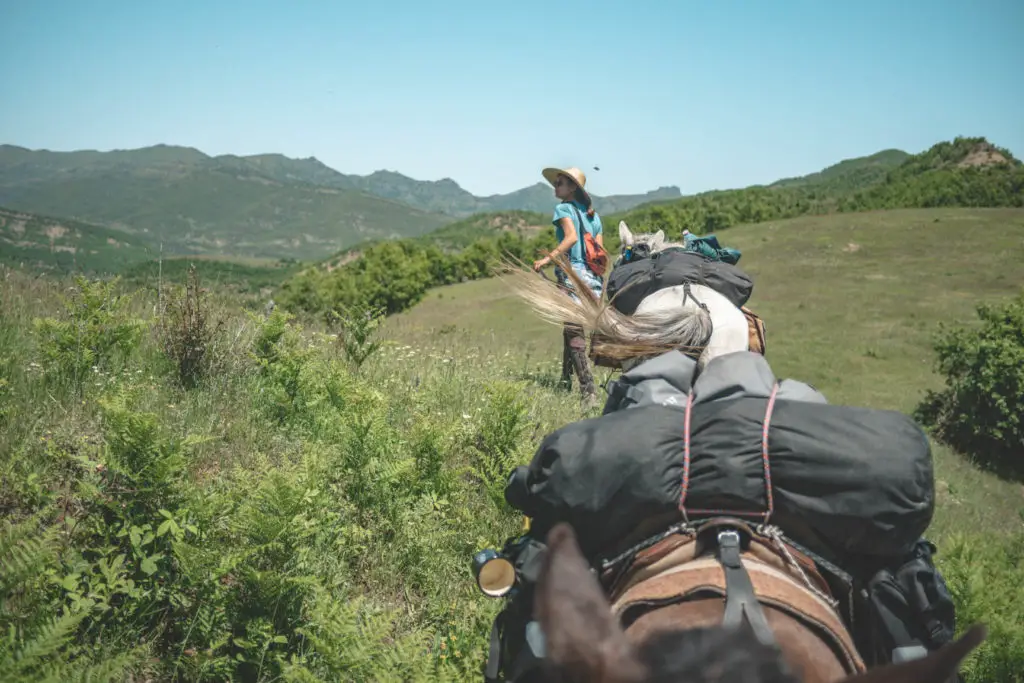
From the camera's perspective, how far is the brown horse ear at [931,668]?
1.08 meters

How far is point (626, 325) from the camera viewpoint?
2643mm

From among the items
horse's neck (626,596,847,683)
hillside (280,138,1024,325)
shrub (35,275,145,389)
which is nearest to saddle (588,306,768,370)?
horse's neck (626,596,847,683)

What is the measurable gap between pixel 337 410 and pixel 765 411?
375 cm

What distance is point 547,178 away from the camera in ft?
24.5

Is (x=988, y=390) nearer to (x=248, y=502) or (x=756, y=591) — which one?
(x=756, y=591)

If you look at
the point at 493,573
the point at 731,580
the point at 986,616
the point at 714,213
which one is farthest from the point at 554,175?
the point at 714,213

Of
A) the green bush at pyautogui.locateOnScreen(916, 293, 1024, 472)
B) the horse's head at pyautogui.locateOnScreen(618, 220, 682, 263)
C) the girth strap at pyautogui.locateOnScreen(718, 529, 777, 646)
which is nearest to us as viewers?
the girth strap at pyautogui.locateOnScreen(718, 529, 777, 646)

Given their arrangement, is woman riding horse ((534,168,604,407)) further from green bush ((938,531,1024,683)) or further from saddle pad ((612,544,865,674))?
saddle pad ((612,544,865,674))

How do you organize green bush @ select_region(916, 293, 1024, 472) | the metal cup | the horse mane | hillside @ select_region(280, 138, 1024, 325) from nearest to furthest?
the metal cup < the horse mane < green bush @ select_region(916, 293, 1024, 472) < hillside @ select_region(280, 138, 1024, 325)

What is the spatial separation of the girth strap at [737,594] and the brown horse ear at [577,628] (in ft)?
1.27

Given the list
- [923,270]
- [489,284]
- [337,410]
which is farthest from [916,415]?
[489,284]

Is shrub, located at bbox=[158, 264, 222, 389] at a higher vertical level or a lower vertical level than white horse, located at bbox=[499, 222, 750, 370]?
lower

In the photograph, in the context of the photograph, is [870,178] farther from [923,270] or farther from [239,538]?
[239,538]

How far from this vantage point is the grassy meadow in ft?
8.87
